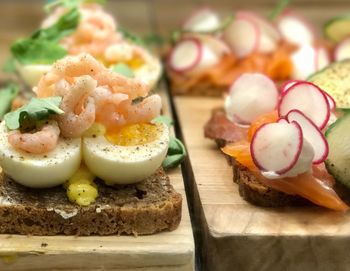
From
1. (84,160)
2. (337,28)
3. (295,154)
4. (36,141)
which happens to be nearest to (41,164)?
(36,141)

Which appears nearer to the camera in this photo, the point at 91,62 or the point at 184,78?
the point at 91,62

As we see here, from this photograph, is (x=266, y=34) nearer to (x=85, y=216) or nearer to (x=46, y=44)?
(x=46, y=44)

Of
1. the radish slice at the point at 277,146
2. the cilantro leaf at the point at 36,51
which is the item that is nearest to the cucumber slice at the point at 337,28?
the cilantro leaf at the point at 36,51

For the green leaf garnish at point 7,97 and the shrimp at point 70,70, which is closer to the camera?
the shrimp at point 70,70

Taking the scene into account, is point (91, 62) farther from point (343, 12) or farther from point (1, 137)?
point (343, 12)

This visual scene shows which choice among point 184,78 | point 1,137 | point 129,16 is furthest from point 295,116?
point 129,16

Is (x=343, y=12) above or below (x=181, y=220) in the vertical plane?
below

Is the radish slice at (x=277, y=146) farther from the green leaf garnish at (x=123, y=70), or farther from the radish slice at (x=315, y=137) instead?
the green leaf garnish at (x=123, y=70)
